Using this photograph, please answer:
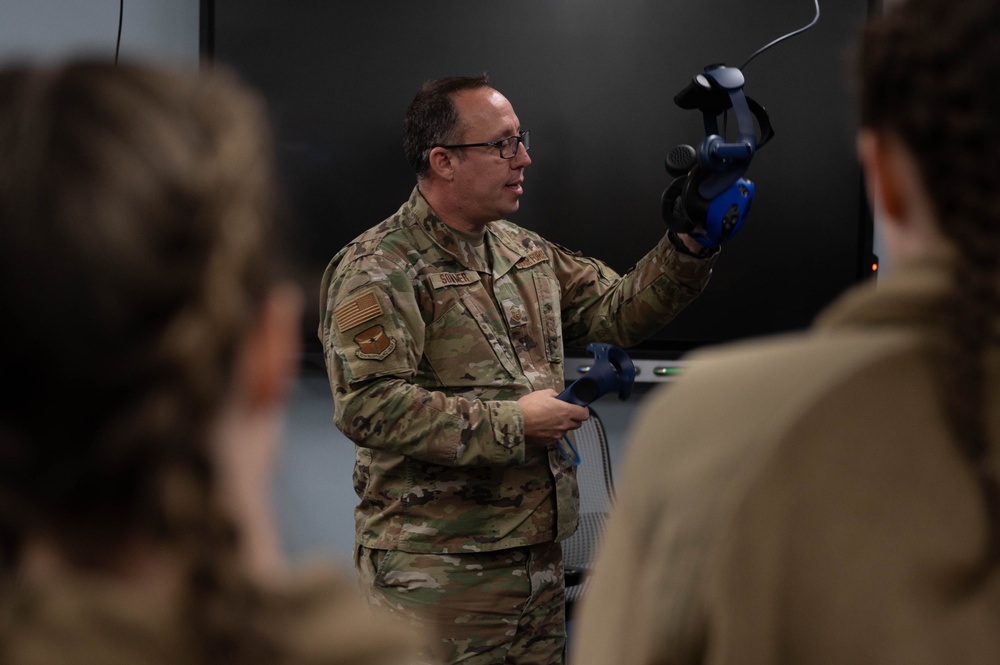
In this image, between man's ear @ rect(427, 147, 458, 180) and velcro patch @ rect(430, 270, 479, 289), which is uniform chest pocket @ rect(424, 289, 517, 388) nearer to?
velcro patch @ rect(430, 270, 479, 289)

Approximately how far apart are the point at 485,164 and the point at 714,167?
528mm

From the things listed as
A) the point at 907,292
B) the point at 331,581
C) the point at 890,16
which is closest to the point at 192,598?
the point at 331,581

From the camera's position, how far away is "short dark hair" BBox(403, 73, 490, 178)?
2.35 meters

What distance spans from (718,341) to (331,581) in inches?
110

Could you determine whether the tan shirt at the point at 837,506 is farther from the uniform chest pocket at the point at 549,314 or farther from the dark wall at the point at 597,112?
the dark wall at the point at 597,112

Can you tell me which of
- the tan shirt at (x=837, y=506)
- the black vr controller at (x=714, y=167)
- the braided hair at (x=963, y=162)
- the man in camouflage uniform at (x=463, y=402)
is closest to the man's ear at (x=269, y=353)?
the tan shirt at (x=837, y=506)

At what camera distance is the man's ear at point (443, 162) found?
→ 226 centimetres

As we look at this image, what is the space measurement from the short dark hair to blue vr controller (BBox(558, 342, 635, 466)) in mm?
598

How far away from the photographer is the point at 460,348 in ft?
6.91

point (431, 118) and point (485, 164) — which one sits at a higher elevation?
point (431, 118)

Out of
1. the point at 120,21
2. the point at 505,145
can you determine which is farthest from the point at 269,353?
the point at 120,21

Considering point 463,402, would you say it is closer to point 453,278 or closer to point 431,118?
point 453,278

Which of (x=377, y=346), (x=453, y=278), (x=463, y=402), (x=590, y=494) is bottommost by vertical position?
(x=590, y=494)

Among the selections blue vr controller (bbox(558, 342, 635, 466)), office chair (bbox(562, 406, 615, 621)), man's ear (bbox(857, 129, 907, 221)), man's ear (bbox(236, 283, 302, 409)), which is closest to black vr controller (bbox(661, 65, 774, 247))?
blue vr controller (bbox(558, 342, 635, 466))
